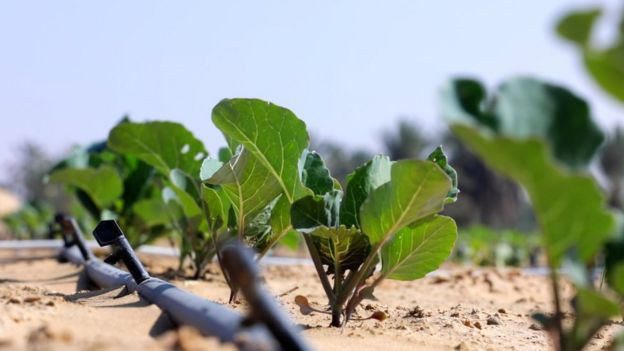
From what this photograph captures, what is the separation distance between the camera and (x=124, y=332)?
5.84ft

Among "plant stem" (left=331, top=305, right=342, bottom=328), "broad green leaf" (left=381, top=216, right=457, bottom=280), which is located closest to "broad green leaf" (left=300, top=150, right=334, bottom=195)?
"broad green leaf" (left=381, top=216, right=457, bottom=280)

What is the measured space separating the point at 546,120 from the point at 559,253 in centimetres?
26

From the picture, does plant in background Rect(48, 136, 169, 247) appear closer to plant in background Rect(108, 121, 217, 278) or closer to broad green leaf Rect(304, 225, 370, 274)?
plant in background Rect(108, 121, 217, 278)

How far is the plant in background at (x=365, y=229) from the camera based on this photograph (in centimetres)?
205

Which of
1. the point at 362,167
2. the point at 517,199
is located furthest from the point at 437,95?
the point at 517,199

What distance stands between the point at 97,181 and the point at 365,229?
2.64m

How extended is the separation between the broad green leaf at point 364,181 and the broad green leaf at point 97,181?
234 centimetres

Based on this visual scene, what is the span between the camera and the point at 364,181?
7.39ft

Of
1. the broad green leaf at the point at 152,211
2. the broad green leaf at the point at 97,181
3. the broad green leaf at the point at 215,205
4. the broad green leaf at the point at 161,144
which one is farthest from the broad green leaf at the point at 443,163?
the broad green leaf at the point at 97,181

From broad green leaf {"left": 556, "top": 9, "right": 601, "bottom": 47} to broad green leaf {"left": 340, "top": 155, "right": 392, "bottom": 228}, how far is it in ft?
3.59

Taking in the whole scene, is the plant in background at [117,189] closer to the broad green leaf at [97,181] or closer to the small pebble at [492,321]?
the broad green leaf at [97,181]

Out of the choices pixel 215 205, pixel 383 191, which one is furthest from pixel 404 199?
pixel 215 205

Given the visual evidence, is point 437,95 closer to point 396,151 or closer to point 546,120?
point 546,120

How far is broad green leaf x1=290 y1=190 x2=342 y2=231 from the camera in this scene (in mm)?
2152
